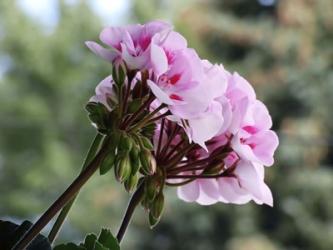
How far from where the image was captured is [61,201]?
32 cm

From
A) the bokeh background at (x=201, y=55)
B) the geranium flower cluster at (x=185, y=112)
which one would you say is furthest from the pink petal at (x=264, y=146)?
the bokeh background at (x=201, y=55)

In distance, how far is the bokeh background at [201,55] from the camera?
3.70 meters

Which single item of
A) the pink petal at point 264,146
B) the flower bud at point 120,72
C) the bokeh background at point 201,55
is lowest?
the bokeh background at point 201,55

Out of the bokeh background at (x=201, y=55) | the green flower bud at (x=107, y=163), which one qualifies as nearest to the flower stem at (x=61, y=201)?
the green flower bud at (x=107, y=163)

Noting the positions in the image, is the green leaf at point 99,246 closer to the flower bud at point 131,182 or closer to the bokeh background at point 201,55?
the flower bud at point 131,182

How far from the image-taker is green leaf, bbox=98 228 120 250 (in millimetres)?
351

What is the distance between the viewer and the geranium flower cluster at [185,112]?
0.33m

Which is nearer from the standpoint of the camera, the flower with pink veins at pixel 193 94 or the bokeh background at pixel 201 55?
the flower with pink veins at pixel 193 94

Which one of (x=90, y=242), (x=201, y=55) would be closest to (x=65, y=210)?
(x=90, y=242)

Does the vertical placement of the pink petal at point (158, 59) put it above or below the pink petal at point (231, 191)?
above

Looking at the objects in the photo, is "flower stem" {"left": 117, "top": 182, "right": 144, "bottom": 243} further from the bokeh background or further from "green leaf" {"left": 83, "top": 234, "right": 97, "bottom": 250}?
the bokeh background

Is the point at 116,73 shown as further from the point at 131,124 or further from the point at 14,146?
the point at 14,146

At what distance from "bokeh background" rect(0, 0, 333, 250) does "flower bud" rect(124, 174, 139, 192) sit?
10.7ft

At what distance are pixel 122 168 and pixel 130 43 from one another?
A: 6 centimetres
